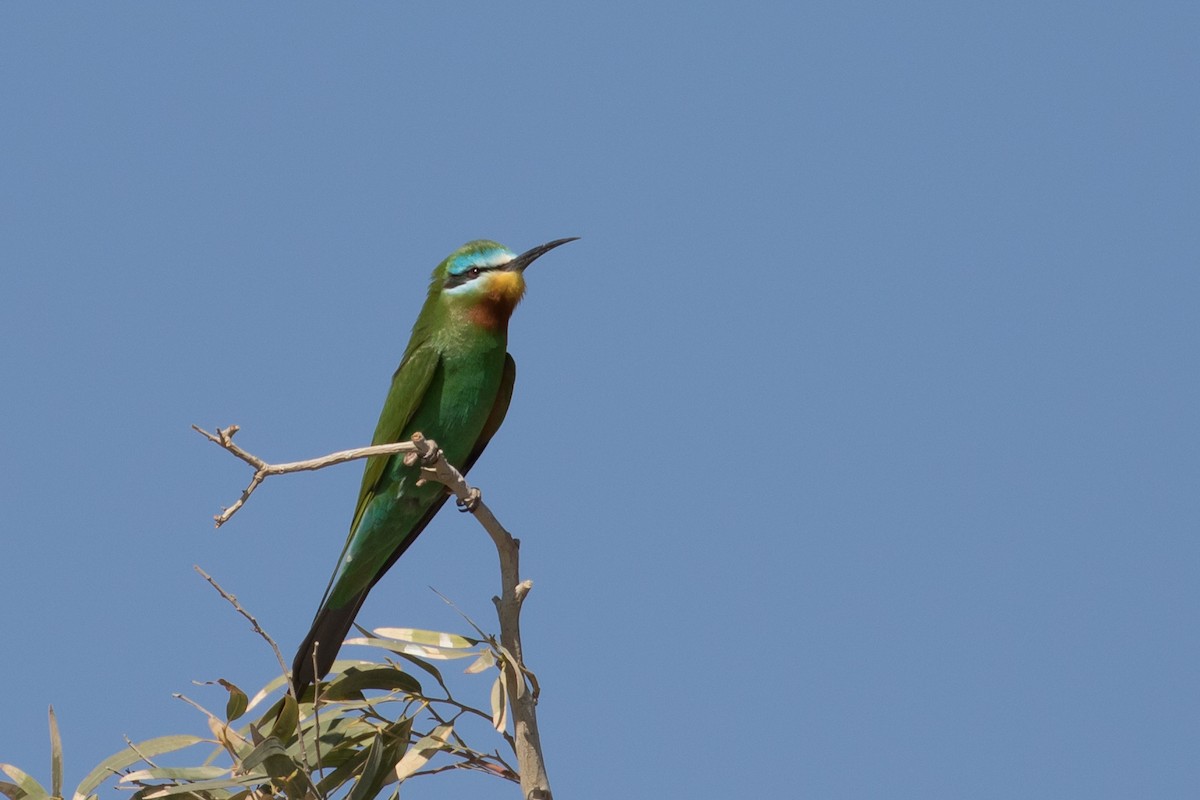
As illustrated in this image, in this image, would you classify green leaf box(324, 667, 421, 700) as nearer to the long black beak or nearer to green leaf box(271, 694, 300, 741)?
green leaf box(271, 694, 300, 741)

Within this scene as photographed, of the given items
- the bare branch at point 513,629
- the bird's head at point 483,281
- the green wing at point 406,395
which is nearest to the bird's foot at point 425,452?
the bare branch at point 513,629

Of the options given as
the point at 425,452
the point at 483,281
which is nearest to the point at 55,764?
the point at 425,452

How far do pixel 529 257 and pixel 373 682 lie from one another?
1719 mm

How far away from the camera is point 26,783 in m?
2.56

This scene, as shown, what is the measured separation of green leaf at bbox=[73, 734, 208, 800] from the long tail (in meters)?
0.54

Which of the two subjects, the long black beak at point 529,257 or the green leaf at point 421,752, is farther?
the long black beak at point 529,257

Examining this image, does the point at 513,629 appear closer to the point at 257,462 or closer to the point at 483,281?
the point at 257,462

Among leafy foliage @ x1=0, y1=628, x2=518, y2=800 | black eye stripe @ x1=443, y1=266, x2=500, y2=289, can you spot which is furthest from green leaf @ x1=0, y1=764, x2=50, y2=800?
black eye stripe @ x1=443, y1=266, x2=500, y2=289

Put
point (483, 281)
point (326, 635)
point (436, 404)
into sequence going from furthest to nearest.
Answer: point (483, 281)
point (436, 404)
point (326, 635)

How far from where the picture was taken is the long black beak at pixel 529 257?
13.5 ft

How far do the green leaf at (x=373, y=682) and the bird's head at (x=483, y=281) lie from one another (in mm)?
1350

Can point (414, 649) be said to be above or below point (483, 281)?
below

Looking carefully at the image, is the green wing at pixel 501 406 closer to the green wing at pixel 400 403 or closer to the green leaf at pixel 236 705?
the green wing at pixel 400 403

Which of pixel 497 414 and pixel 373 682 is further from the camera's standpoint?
pixel 497 414
